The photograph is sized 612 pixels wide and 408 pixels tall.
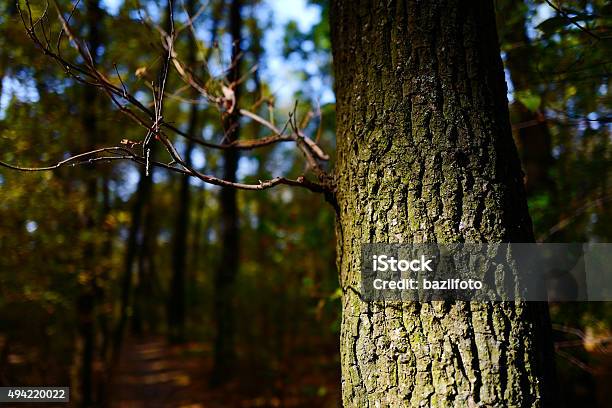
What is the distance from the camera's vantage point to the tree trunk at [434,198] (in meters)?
1.23

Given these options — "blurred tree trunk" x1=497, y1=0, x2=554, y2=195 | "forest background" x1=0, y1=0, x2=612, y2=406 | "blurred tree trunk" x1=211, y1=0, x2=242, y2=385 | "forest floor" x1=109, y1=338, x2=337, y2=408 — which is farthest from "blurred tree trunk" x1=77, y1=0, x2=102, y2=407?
"blurred tree trunk" x1=497, y1=0, x2=554, y2=195

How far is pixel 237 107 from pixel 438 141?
1402 millimetres

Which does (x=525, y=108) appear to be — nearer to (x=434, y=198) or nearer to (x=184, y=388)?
(x=434, y=198)

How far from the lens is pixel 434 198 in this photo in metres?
1.31

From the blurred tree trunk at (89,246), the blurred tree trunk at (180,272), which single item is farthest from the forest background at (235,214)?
the blurred tree trunk at (180,272)

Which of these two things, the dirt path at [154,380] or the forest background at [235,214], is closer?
the forest background at [235,214]

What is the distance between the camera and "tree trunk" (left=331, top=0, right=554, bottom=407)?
1228 millimetres

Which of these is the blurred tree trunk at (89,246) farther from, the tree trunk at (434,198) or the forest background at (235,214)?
the tree trunk at (434,198)

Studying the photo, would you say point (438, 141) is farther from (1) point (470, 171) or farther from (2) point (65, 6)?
(2) point (65, 6)

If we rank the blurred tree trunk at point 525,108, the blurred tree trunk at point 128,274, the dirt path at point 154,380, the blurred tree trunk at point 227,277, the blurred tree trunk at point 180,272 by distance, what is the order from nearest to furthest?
the blurred tree trunk at point 525,108, the blurred tree trunk at point 128,274, the dirt path at point 154,380, the blurred tree trunk at point 227,277, the blurred tree trunk at point 180,272

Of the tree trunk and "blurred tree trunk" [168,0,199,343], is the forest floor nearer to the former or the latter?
"blurred tree trunk" [168,0,199,343]

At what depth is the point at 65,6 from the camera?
4.34 meters

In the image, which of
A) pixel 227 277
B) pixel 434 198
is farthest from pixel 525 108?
pixel 227 277

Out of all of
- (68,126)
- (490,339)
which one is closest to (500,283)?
(490,339)
